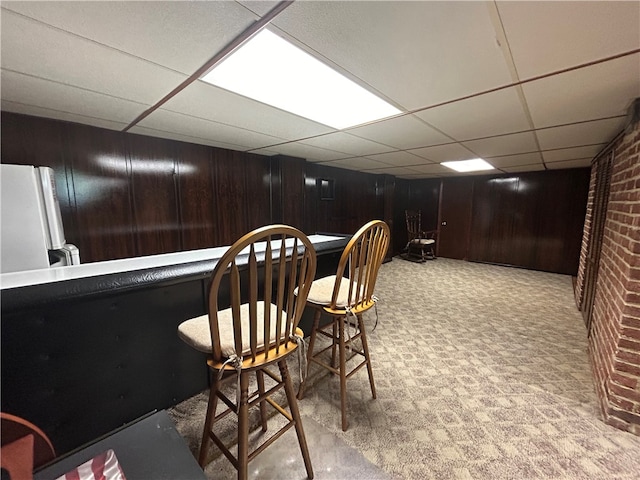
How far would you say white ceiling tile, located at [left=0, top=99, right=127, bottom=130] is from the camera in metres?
1.75

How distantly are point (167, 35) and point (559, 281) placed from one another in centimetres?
610

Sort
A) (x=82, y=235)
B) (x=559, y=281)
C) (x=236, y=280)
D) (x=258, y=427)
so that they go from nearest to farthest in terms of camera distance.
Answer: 1. (x=236, y=280)
2. (x=258, y=427)
3. (x=82, y=235)
4. (x=559, y=281)

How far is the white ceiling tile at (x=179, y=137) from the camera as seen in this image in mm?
2330

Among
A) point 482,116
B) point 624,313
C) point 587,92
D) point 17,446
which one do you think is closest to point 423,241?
point 482,116

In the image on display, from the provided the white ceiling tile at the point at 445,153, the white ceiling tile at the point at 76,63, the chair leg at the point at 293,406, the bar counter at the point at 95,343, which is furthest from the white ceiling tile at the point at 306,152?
the chair leg at the point at 293,406

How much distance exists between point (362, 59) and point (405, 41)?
0.66 ft

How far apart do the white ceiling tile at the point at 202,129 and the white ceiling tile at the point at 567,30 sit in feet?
6.46

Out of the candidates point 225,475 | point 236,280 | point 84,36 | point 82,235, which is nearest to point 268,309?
point 236,280

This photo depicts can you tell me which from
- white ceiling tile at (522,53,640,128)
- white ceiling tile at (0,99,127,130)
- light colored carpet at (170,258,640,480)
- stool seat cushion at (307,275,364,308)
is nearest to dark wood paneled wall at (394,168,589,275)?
light colored carpet at (170,258,640,480)

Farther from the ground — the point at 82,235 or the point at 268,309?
the point at 82,235

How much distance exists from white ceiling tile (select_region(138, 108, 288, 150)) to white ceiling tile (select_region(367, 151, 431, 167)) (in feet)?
5.08

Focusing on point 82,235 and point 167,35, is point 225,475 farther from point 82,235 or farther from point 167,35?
point 82,235

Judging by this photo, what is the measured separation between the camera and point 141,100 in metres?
1.64

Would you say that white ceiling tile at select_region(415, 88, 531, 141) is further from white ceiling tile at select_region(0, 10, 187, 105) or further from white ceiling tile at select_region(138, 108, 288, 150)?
white ceiling tile at select_region(0, 10, 187, 105)
